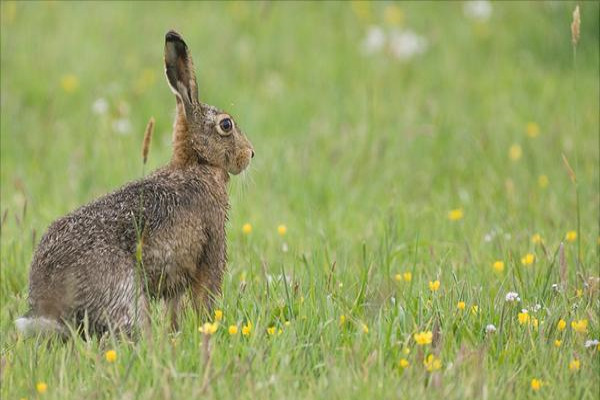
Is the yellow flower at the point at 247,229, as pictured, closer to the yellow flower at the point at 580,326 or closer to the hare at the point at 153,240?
the hare at the point at 153,240

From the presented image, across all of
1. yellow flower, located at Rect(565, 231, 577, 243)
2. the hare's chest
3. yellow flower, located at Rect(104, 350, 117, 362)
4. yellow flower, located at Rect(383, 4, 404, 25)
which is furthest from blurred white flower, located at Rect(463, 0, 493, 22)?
yellow flower, located at Rect(104, 350, 117, 362)

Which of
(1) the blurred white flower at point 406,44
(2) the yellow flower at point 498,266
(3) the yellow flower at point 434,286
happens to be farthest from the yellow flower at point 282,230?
(1) the blurred white flower at point 406,44

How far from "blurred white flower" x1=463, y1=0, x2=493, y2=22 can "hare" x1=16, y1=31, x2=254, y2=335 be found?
20.5 feet

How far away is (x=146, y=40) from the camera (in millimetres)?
10867

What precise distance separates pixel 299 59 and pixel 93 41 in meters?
1.97

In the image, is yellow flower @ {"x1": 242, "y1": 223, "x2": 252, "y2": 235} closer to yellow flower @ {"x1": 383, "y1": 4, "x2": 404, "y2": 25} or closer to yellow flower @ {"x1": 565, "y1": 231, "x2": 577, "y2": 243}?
yellow flower @ {"x1": 565, "y1": 231, "x2": 577, "y2": 243}

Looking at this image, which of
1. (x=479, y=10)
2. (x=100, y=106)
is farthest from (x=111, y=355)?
(x=479, y=10)

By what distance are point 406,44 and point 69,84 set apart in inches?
128

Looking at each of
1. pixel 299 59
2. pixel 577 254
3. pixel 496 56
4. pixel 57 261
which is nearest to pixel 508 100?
pixel 496 56

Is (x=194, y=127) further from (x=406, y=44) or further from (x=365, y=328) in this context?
(x=406, y=44)

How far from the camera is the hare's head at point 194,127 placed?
18.6ft

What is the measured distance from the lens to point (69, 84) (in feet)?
32.4

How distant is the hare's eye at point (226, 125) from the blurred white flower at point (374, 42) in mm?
5257

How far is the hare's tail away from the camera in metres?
4.87
